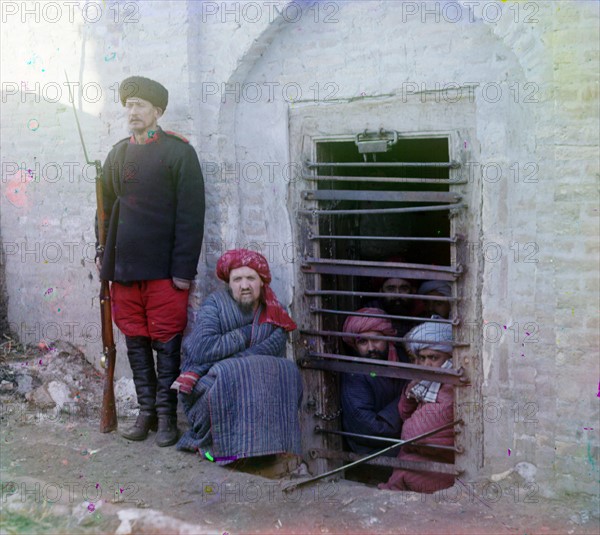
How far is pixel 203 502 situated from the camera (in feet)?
15.3

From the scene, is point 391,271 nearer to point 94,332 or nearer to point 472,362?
point 472,362

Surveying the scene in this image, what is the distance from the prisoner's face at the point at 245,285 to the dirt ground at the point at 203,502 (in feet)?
3.43

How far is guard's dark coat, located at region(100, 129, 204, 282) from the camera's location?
530 cm

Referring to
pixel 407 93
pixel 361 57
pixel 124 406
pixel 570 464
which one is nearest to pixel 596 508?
pixel 570 464

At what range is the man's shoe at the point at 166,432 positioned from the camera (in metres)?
5.46

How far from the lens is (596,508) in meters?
4.28

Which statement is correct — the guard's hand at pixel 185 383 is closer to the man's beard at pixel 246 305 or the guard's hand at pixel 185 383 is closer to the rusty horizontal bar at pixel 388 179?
the man's beard at pixel 246 305

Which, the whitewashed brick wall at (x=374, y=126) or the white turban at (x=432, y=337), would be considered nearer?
the whitewashed brick wall at (x=374, y=126)

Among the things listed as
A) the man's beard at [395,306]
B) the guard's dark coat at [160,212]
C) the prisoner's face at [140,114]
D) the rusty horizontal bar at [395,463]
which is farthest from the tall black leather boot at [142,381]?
the man's beard at [395,306]

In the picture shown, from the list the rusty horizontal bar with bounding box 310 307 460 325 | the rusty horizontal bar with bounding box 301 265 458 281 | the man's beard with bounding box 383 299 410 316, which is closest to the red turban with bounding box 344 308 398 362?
the rusty horizontal bar with bounding box 310 307 460 325

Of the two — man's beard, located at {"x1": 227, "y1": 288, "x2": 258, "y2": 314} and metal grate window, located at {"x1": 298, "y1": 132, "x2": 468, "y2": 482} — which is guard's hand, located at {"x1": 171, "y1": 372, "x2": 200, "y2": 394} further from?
metal grate window, located at {"x1": 298, "y1": 132, "x2": 468, "y2": 482}

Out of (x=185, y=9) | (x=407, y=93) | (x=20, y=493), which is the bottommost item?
(x=20, y=493)

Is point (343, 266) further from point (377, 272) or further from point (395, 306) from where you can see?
point (395, 306)

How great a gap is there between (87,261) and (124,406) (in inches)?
45.1
